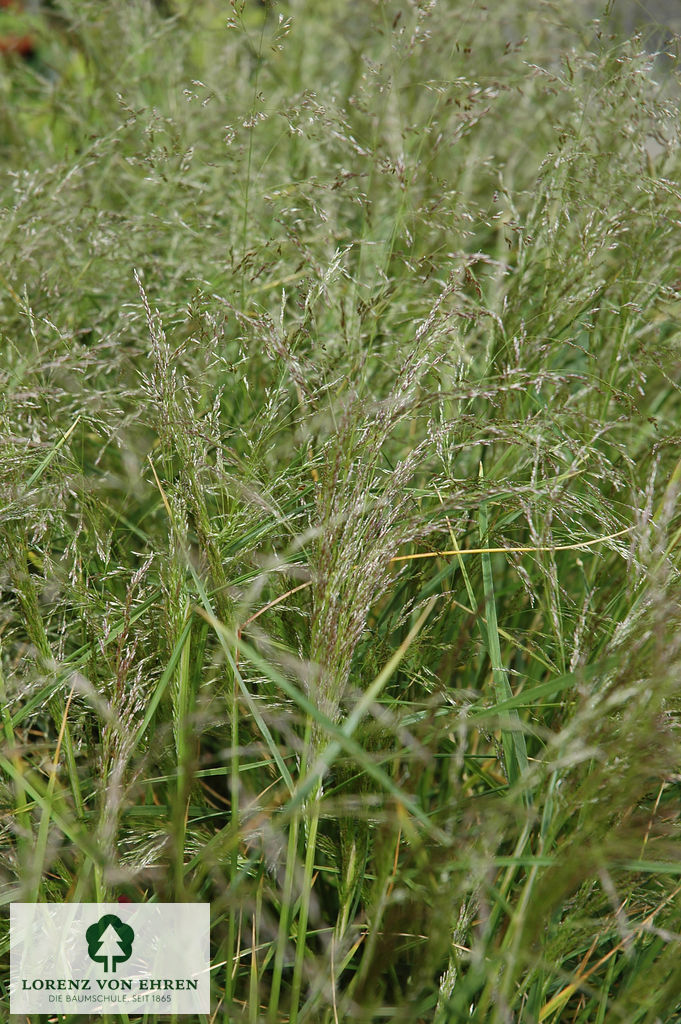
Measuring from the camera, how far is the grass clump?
86 centimetres

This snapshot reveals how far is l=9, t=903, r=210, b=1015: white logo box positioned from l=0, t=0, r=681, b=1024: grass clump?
0.11 ft

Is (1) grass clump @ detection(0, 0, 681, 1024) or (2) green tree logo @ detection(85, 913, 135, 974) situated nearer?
(1) grass clump @ detection(0, 0, 681, 1024)

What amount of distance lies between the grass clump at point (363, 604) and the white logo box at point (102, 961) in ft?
0.11

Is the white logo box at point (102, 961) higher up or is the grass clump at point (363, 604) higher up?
the grass clump at point (363, 604)

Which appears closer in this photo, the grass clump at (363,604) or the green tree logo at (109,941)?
the grass clump at (363,604)

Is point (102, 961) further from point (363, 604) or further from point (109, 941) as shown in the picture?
point (363, 604)

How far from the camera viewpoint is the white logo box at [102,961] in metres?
0.93

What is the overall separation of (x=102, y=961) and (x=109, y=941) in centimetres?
2

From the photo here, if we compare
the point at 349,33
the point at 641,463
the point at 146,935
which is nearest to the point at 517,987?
the point at 146,935

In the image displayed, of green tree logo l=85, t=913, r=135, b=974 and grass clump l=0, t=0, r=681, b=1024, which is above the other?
grass clump l=0, t=0, r=681, b=1024

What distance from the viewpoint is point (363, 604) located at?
2.87ft

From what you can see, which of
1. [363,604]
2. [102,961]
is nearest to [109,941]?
[102,961]

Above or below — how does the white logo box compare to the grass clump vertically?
below

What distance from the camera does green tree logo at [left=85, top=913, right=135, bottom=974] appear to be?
97cm
